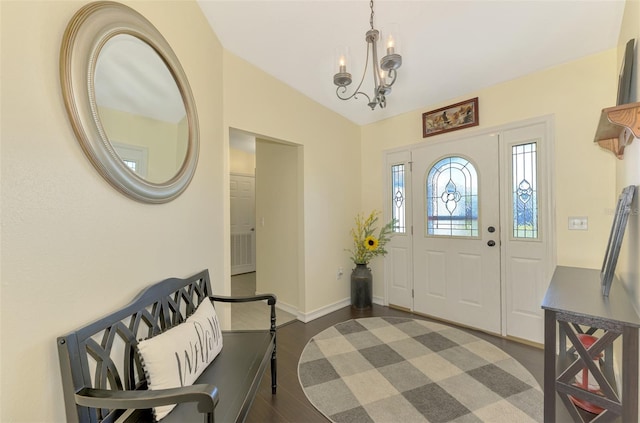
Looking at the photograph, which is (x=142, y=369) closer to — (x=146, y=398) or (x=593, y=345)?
(x=146, y=398)

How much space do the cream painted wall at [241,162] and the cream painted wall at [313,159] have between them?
8.61 ft

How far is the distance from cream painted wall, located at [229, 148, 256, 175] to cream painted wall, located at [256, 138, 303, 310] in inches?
80.1

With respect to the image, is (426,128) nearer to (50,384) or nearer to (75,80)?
(75,80)

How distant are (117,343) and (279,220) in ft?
7.94

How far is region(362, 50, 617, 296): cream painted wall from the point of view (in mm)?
2096

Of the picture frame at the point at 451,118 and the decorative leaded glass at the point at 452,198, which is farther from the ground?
the picture frame at the point at 451,118

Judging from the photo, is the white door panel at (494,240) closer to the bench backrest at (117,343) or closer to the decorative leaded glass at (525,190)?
the decorative leaded glass at (525,190)

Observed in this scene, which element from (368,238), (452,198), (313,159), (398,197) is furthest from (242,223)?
(452,198)

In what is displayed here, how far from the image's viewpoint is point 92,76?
1.04 meters

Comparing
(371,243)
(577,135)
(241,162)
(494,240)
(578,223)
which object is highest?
(241,162)

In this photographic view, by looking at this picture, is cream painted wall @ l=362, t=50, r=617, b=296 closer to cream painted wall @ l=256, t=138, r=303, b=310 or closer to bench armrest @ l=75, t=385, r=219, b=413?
cream painted wall @ l=256, t=138, r=303, b=310

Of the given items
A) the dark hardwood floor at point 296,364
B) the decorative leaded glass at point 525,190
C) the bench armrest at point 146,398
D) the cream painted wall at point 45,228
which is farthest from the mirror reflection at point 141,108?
the decorative leaded glass at point 525,190

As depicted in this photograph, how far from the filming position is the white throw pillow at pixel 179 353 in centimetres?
109

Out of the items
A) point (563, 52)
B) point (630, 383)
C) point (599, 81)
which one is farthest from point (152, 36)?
point (599, 81)
